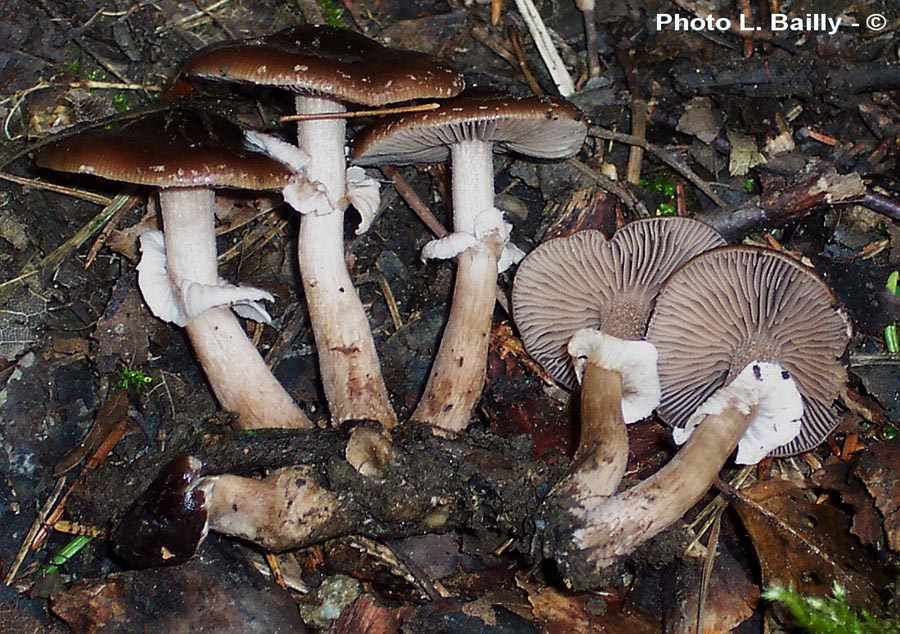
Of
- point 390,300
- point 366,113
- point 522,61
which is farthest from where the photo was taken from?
point 522,61

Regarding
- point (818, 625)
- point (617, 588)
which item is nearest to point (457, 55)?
point (617, 588)

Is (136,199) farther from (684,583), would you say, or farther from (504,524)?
(684,583)

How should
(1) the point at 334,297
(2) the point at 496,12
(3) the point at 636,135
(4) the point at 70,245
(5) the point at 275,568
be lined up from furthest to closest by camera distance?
1. (2) the point at 496,12
2. (3) the point at 636,135
3. (4) the point at 70,245
4. (1) the point at 334,297
5. (5) the point at 275,568

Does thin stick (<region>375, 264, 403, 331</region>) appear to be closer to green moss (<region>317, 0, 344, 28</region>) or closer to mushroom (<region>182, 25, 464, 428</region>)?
mushroom (<region>182, 25, 464, 428</region>)

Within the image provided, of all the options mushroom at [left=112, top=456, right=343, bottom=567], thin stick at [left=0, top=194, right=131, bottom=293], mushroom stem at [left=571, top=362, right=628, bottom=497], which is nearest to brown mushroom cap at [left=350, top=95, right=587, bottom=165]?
mushroom stem at [left=571, top=362, right=628, bottom=497]

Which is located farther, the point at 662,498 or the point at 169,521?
the point at 662,498

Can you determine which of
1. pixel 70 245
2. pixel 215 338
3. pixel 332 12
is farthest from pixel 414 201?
pixel 70 245

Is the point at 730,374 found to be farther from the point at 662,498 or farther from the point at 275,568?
the point at 275,568

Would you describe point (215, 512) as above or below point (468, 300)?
below
